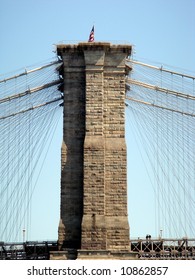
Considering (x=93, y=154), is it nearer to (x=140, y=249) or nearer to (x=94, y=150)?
(x=94, y=150)

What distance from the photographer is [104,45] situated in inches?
3204

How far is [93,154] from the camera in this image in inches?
3142

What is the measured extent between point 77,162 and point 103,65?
8194mm

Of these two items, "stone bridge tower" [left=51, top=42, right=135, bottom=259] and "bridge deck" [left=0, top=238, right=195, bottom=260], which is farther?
"bridge deck" [left=0, top=238, right=195, bottom=260]

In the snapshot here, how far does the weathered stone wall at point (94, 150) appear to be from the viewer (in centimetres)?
7894

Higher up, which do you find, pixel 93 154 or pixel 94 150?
pixel 94 150

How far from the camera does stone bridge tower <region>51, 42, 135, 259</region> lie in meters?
78.7

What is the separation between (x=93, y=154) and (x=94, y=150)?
0.33 m

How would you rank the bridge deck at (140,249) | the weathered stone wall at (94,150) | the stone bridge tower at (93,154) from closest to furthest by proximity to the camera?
the stone bridge tower at (93,154), the weathered stone wall at (94,150), the bridge deck at (140,249)

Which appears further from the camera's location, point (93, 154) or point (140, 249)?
point (140, 249)

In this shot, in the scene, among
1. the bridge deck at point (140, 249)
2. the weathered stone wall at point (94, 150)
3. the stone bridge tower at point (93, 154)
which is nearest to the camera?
the stone bridge tower at point (93, 154)

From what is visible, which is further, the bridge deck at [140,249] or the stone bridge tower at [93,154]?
the bridge deck at [140,249]

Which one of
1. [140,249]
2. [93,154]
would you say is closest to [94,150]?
[93,154]
